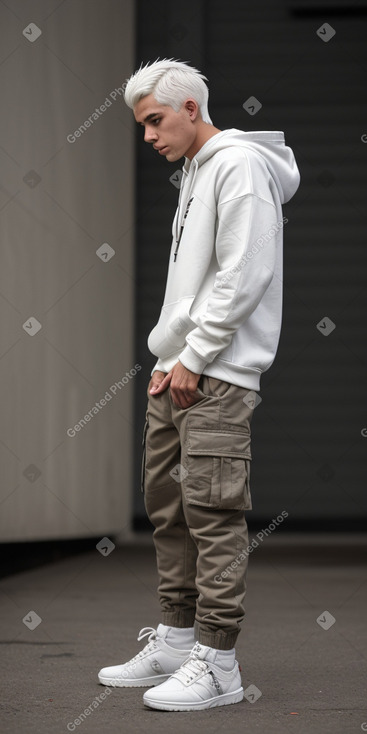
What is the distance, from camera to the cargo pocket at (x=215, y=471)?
2.44 m

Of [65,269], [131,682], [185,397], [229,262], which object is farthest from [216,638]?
[65,269]

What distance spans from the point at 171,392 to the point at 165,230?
13.5ft

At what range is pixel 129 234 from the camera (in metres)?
6.11

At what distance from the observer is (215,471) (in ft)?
8.02

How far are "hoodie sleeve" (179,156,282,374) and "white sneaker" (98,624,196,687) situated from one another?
70cm

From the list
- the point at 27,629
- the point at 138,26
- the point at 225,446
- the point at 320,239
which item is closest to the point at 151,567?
the point at 27,629

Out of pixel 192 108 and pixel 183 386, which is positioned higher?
pixel 192 108

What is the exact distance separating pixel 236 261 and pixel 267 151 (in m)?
0.32

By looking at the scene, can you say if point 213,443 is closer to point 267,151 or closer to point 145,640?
point 267,151

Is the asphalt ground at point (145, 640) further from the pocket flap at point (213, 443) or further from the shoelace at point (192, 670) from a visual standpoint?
the pocket flap at point (213, 443)
